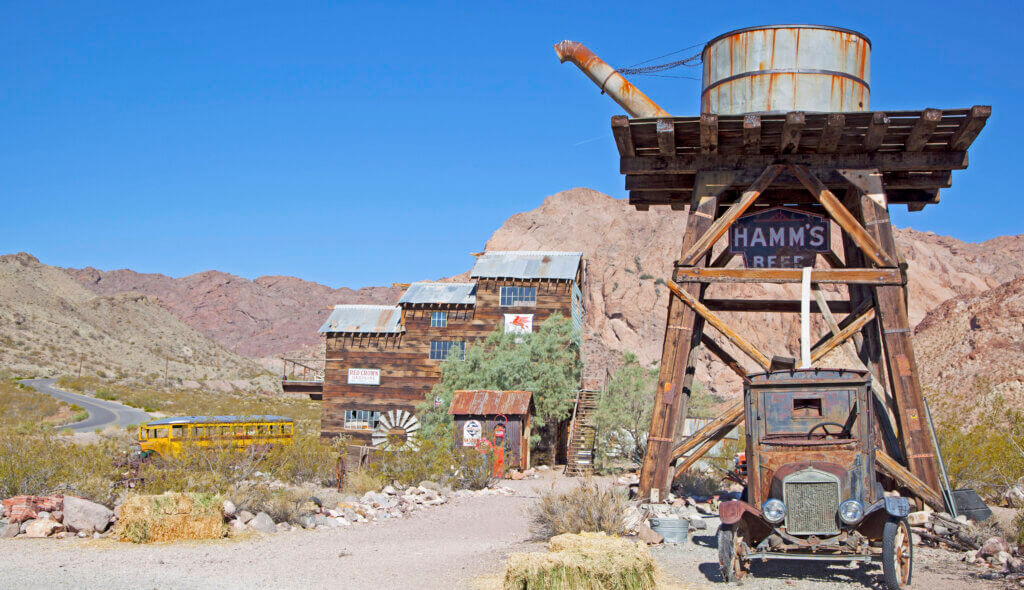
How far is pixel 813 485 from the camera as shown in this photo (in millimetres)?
8469

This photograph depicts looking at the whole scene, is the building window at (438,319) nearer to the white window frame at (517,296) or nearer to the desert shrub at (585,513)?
the white window frame at (517,296)

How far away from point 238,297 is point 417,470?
15019cm

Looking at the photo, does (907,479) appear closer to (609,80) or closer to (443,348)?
(609,80)

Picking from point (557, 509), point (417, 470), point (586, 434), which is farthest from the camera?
point (586, 434)

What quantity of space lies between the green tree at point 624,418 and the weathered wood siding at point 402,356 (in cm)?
594

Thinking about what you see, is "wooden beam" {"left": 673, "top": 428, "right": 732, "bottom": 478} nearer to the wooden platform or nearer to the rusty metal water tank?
the wooden platform

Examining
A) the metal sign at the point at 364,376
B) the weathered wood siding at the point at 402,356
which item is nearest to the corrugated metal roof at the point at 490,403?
the weathered wood siding at the point at 402,356

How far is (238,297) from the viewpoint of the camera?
6280 inches

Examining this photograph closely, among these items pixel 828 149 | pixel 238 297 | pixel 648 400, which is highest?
pixel 238 297

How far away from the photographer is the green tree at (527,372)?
95.0ft

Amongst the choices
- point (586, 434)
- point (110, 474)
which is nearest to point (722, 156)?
point (110, 474)

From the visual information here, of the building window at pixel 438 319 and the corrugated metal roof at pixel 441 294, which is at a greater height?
the corrugated metal roof at pixel 441 294

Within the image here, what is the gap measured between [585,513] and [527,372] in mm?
18240

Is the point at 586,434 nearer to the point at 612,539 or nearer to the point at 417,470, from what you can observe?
the point at 417,470
